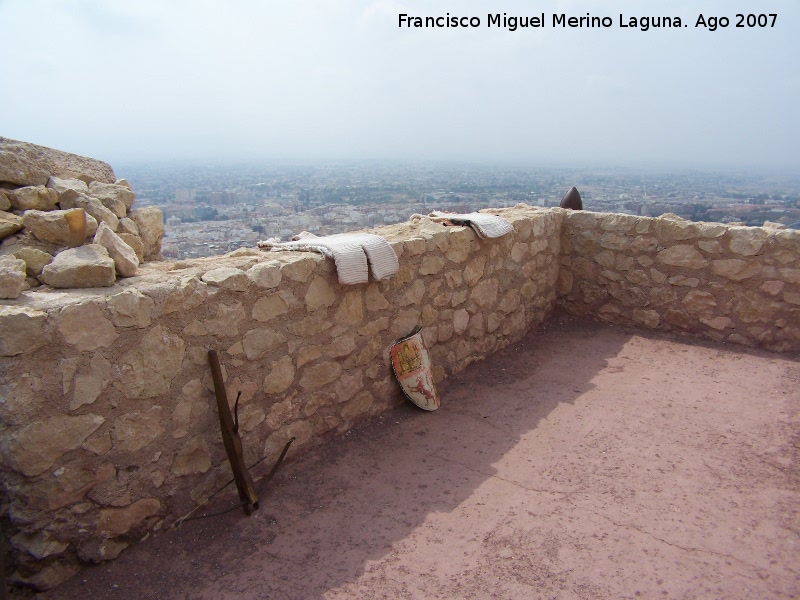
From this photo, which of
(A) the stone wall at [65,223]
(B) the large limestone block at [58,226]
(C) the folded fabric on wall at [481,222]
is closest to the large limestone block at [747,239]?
(C) the folded fabric on wall at [481,222]

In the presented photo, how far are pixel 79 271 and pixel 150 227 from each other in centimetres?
131

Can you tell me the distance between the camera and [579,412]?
412 centimetres

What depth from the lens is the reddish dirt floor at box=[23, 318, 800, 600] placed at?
2492mm

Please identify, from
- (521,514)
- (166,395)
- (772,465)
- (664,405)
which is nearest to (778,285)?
(664,405)

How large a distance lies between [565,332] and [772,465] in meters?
2.56

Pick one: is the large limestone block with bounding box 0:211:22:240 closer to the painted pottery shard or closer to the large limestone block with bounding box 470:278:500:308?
the painted pottery shard

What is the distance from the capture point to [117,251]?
8.98ft

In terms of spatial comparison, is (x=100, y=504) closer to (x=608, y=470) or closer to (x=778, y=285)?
(x=608, y=470)

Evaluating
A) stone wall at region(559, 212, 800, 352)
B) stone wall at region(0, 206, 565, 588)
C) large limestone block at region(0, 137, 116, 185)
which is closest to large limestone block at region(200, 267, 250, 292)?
stone wall at region(0, 206, 565, 588)

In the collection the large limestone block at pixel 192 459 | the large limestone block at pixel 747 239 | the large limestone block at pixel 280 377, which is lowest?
the large limestone block at pixel 192 459

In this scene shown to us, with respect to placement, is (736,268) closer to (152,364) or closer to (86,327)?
(152,364)

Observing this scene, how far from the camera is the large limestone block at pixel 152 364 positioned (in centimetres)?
254

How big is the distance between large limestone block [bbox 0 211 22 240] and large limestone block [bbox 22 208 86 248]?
4cm

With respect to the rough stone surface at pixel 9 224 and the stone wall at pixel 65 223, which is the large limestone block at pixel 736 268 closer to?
the stone wall at pixel 65 223
